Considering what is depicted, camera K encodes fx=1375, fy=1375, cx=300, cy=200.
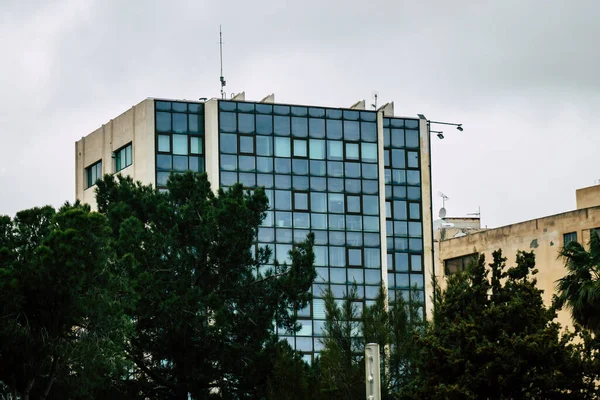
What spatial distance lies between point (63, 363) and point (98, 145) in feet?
142

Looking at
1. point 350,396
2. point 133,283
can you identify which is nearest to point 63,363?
point 133,283

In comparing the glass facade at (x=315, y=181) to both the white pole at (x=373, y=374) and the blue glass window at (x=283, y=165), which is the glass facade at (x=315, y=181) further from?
the white pole at (x=373, y=374)

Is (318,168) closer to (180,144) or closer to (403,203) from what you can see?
(403,203)

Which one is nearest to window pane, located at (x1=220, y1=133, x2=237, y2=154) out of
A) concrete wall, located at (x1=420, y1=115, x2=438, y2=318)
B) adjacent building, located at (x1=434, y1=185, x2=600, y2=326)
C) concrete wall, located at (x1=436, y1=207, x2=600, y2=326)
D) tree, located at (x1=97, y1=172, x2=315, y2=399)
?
concrete wall, located at (x1=420, y1=115, x2=438, y2=318)

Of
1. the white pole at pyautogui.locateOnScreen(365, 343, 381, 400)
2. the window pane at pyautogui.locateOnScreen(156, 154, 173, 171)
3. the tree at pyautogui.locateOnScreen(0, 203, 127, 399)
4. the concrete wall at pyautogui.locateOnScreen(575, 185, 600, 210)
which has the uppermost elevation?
the window pane at pyautogui.locateOnScreen(156, 154, 173, 171)

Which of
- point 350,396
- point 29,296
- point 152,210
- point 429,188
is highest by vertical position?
point 429,188

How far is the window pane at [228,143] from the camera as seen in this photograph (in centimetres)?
7706

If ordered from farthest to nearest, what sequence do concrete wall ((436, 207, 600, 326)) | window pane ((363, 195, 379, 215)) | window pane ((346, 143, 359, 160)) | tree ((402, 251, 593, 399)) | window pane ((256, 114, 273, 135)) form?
1. window pane ((346, 143, 359, 160))
2. window pane ((363, 195, 379, 215))
3. window pane ((256, 114, 273, 135))
4. concrete wall ((436, 207, 600, 326))
5. tree ((402, 251, 593, 399))

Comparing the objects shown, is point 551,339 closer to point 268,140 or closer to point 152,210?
point 152,210

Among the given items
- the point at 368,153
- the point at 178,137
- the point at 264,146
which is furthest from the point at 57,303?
the point at 368,153

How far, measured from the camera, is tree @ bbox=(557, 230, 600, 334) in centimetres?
3928

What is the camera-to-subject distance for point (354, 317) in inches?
1665

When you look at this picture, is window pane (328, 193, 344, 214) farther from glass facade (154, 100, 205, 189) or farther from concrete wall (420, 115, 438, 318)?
glass facade (154, 100, 205, 189)

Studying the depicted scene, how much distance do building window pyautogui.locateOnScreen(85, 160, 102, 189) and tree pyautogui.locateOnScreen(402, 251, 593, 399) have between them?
47724mm
